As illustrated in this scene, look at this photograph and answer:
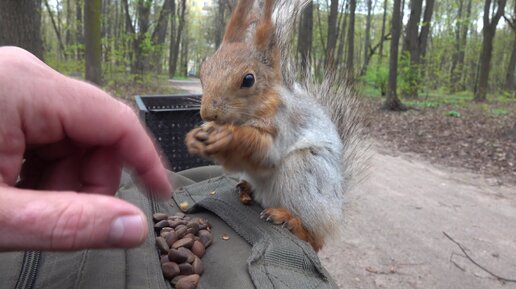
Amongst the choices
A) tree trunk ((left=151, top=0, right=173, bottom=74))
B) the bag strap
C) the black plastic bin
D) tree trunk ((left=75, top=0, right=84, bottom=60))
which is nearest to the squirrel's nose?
the bag strap

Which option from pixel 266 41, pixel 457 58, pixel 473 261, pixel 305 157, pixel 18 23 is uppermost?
pixel 457 58

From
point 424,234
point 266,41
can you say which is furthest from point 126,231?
point 424,234

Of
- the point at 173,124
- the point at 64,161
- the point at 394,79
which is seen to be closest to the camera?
the point at 64,161

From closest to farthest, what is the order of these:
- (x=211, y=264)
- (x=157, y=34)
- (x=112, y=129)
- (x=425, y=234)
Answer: (x=112, y=129), (x=211, y=264), (x=425, y=234), (x=157, y=34)

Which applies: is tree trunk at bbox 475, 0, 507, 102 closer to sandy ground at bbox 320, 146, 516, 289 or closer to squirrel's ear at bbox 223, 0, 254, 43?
sandy ground at bbox 320, 146, 516, 289

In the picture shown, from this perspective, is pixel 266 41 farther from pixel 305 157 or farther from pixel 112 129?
pixel 112 129

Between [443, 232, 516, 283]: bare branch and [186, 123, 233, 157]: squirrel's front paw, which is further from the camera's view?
[443, 232, 516, 283]: bare branch
